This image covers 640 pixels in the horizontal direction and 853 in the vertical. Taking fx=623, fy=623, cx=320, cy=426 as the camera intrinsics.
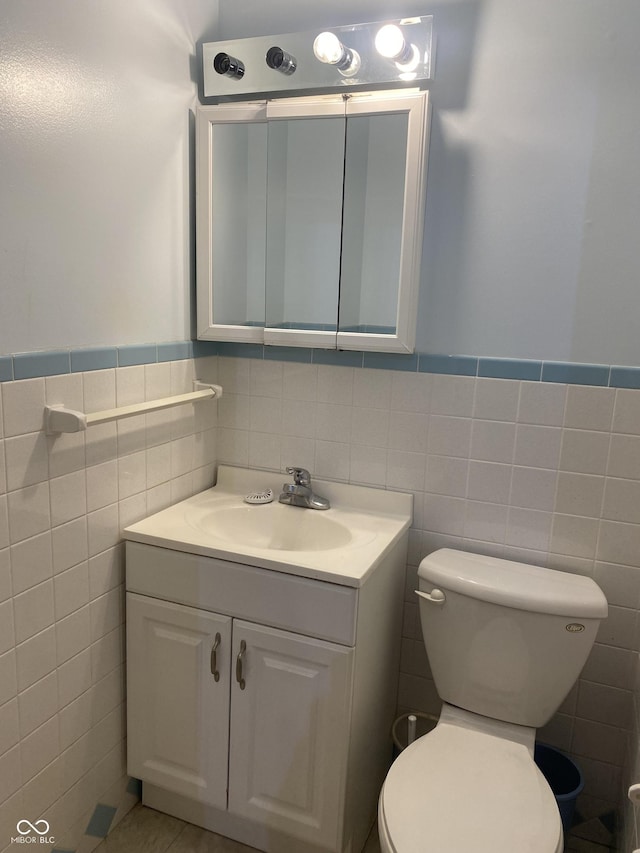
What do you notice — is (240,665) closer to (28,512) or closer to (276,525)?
(276,525)

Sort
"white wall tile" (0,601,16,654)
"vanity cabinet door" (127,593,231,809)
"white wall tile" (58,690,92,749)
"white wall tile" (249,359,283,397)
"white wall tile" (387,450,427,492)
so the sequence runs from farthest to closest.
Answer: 1. "white wall tile" (249,359,283,397)
2. "white wall tile" (387,450,427,492)
3. "vanity cabinet door" (127,593,231,809)
4. "white wall tile" (58,690,92,749)
5. "white wall tile" (0,601,16,654)

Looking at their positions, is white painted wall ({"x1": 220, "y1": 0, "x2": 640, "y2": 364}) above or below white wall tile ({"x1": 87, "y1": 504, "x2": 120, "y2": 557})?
above

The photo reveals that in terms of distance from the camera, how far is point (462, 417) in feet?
5.68

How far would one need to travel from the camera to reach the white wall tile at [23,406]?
1.23m

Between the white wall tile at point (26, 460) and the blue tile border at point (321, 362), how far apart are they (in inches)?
5.1

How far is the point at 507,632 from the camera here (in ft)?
4.94

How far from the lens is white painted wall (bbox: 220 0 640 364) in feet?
4.90

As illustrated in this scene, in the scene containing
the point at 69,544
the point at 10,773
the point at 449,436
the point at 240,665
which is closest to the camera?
the point at 10,773

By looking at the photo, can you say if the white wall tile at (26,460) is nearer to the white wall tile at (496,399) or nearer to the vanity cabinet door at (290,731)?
the vanity cabinet door at (290,731)

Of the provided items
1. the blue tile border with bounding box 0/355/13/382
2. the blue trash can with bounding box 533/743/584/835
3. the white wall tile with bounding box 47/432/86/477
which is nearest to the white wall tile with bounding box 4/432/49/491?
the white wall tile with bounding box 47/432/86/477

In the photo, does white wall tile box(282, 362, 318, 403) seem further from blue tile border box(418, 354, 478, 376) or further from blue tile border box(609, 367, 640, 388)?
blue tile border box(609, 367, 640, 388)

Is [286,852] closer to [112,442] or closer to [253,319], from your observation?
[112,442]

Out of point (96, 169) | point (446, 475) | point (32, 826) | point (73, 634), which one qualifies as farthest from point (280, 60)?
point (32, 826)

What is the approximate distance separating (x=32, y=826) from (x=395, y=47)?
79.4 inches
